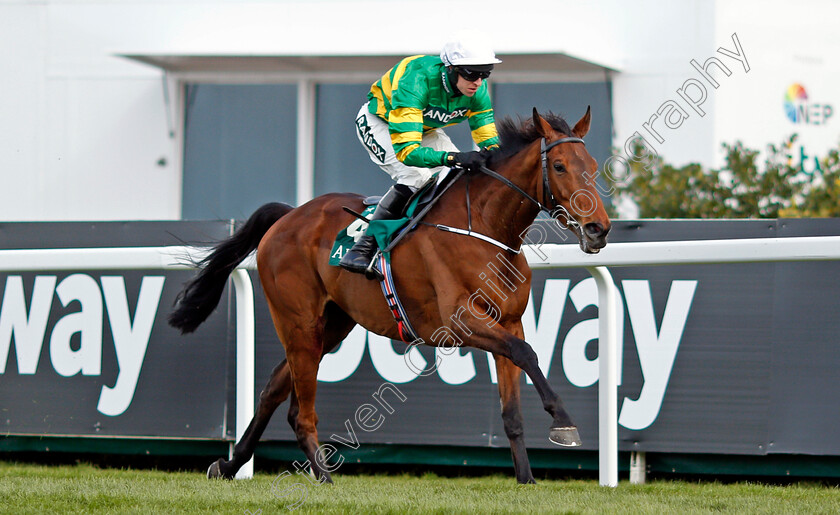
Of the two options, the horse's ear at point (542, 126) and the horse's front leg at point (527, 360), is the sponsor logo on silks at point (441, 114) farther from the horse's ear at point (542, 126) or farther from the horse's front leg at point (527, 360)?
the horse's front leg at point (527, 360)

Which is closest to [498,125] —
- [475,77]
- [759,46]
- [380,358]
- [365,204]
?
[475,77]

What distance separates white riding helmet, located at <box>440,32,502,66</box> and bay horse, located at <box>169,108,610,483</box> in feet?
1.13

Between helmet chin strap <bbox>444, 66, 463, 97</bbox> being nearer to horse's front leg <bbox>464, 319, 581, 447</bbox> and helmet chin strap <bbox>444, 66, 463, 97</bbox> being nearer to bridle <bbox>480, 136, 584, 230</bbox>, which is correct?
bridle <bbox>480, 136, 584, 230</bbox>

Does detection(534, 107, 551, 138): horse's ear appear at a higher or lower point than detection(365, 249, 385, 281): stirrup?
higher

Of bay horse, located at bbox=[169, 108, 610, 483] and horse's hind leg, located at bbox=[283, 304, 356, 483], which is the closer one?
bay horse, located at bbox=[169, 108, 610, 483]

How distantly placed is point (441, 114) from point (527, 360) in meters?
1.30

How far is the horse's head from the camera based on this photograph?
4.16 meters

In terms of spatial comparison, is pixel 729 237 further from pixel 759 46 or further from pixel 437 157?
pixel 759 46

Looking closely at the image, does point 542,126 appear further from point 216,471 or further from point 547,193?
point 216,471

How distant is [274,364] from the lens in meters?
5.86

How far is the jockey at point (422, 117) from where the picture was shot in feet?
15.0

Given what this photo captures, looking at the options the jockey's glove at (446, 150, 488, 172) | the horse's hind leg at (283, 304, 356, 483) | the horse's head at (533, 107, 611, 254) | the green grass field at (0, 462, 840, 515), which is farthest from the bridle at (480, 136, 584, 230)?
the horse's hind leg at (283, 304, 356, 483)

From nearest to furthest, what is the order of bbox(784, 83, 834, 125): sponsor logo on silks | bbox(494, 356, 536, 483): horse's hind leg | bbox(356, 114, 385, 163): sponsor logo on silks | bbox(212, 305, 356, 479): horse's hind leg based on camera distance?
bbox(494, 356, 536, 483): horse's hind leg
bbox(356, 114, 385, 163): sponsor logo on silks
bbox(212, 305, 356, 479): horse's hind leg
bbox(784, 83, 834, 125): sponsor logo on silks

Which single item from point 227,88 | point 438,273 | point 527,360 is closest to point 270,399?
point 438,273
